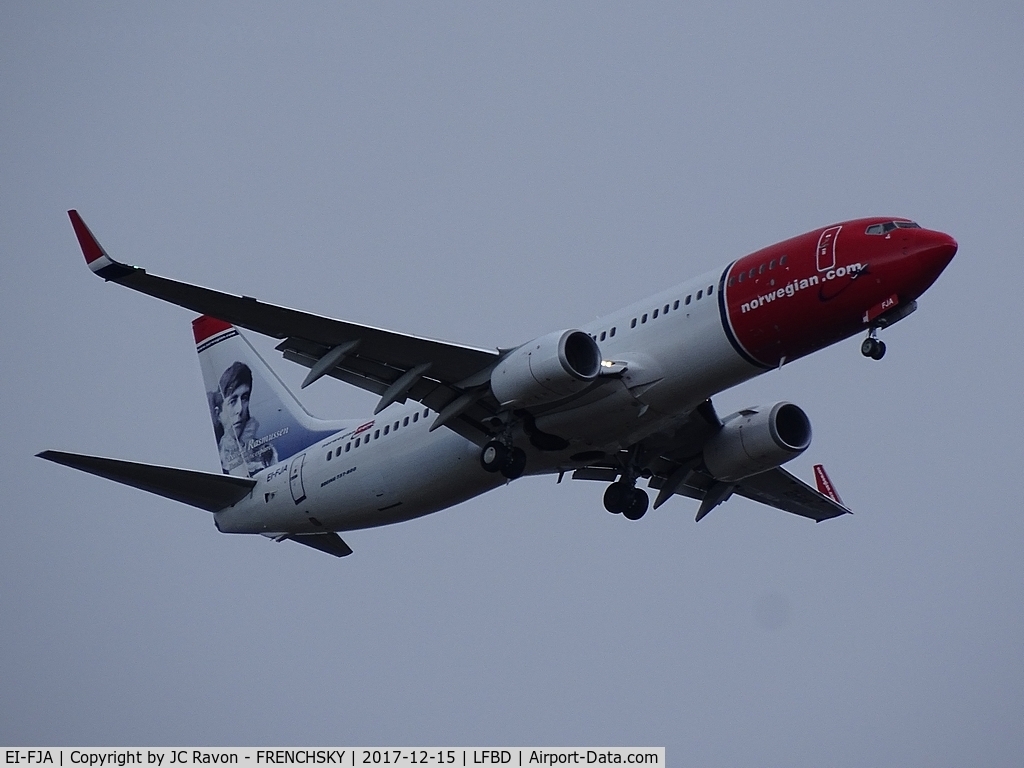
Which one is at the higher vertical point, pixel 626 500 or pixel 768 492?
pixel 768 492

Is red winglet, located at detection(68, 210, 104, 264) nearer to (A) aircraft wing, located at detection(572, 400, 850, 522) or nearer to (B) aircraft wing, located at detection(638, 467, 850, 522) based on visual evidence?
(A) aircraft wing, located at detection(572, 400, 850, 522)

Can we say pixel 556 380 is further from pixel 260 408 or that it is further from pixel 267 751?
pixel 260 408

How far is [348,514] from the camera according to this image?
125 feet

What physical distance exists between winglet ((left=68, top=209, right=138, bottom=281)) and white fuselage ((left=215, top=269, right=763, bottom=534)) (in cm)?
912

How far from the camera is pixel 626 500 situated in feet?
126

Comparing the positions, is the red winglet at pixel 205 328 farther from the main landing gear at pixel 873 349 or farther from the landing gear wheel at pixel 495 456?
the main landing gear at pixel 873 349

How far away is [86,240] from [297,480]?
10.5 metres

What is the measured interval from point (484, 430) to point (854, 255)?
975cm

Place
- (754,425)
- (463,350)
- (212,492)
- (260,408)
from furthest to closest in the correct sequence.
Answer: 1. (260,408)
2. (212,492)
3. (754,425)
4. (463,350)

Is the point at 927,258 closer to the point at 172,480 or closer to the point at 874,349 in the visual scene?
the point at 874,349

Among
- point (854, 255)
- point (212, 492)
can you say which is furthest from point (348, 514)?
point (854, 255)

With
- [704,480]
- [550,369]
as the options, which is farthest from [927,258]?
[704,480]

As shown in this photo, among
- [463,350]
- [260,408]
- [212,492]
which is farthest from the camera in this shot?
[260,408]

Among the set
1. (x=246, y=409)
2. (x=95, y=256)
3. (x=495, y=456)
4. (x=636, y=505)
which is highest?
(x=246, y=409)
